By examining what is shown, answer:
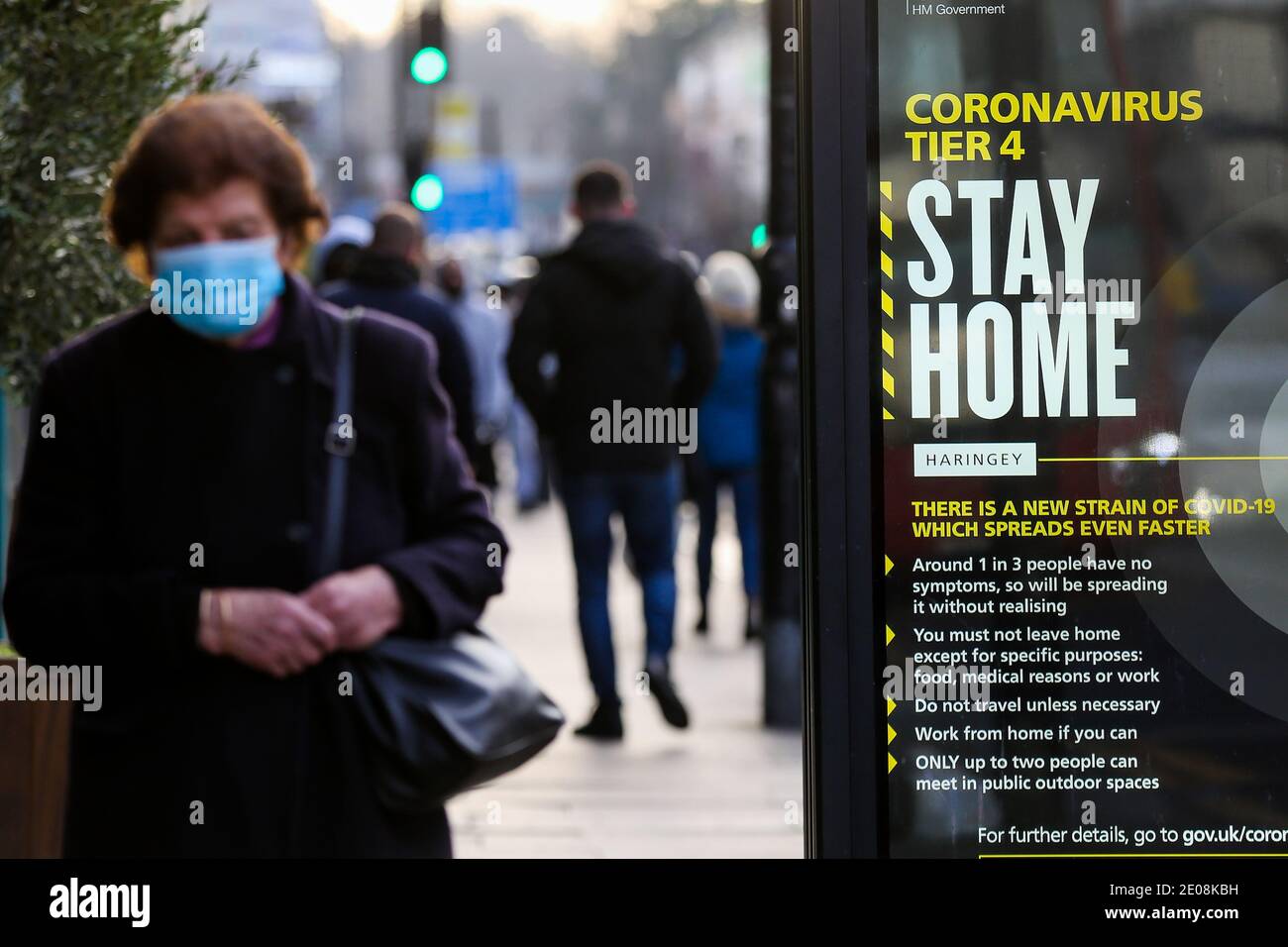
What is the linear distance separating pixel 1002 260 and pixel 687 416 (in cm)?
476

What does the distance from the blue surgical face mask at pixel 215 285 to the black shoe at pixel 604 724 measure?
4.05 meters

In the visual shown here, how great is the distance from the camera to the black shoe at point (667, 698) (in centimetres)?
766

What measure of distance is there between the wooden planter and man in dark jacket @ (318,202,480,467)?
363 centimetres

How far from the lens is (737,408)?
950cm

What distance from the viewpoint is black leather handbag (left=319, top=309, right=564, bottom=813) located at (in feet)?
12.3

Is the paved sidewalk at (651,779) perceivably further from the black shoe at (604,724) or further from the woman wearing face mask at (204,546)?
Answer: the woman wearing face mask at (204,546)

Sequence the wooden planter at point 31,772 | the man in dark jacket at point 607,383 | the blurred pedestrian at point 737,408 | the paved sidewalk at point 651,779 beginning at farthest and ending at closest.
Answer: the blurred pedestrian at point 737,408 < the man in dark jacket at point 607,383 < the paved sidewalk at point 651,779 < the wooden planter at point 31,772

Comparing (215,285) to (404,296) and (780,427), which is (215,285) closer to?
(404,296)

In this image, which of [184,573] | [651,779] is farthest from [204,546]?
[651,779]

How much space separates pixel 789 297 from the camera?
770cm

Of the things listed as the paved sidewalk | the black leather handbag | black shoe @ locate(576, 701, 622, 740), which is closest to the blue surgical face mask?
the black leather handbag

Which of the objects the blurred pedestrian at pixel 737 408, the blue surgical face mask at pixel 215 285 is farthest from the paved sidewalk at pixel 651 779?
the blue surgical face mask at pixel 215 285

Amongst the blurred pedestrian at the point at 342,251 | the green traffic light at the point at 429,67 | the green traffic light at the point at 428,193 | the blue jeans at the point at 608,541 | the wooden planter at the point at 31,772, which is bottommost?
the wooden planter at the point at 31,772
